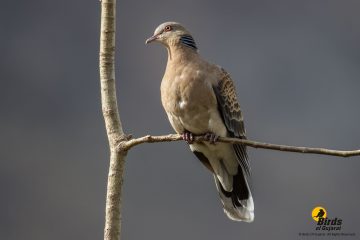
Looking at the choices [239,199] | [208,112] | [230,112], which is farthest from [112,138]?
[239,199]

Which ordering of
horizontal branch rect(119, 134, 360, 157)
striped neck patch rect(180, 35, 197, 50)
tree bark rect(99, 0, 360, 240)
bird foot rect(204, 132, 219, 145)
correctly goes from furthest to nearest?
striped neck patch rect(180, 35, 197, 50)
bird foot rect(204, 132, 219, 145)
tree bark rect(99, 0, 360, 240)
horizontal branch rect(119, 134, 360, 157)

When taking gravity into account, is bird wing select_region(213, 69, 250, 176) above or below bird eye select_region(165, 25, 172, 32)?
below

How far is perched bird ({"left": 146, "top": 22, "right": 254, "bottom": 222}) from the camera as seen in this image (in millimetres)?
3127

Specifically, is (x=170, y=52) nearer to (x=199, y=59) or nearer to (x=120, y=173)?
(x=199, y=59)

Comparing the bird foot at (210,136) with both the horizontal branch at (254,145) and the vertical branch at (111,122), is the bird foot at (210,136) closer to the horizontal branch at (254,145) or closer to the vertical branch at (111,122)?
the horizontal branch at (254,145)

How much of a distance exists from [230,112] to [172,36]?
564 mm

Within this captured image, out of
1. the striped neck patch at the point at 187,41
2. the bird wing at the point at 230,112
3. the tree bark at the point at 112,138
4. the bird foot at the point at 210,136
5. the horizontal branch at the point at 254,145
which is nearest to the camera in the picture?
the horizontal branch at the point at 254,145

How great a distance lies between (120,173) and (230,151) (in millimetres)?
1142

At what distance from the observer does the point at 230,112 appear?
3318 millimetres

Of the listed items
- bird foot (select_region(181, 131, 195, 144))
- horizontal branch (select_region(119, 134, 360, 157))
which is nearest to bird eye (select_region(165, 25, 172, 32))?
bird foot (select_region(181, 131, 195, 144))

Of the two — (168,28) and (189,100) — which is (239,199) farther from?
(168,28)

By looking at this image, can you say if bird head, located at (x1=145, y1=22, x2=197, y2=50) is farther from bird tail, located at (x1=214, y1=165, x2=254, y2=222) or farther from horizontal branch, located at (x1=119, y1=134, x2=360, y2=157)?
horizontal branch, located at (x1=119, y1=134, x2=360, y2=157)

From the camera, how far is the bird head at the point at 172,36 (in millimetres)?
3428

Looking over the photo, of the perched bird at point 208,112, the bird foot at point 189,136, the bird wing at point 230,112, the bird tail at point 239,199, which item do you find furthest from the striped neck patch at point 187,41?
the bird tail at point 239,199
